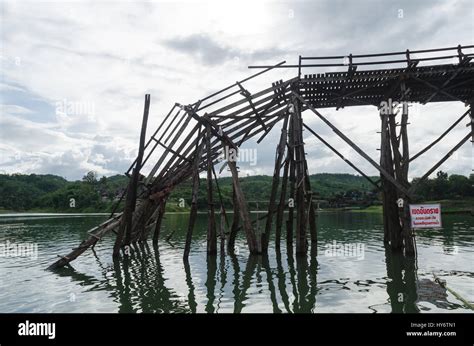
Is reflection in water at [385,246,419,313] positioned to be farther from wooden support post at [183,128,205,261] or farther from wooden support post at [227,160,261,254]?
wooden support post at [183,128,205,261]

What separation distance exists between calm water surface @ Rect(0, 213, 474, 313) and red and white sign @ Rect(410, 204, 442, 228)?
1.57 metres

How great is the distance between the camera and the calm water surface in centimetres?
866

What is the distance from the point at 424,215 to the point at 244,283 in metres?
7.53

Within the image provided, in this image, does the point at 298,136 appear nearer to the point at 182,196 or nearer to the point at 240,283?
the point at 240,283

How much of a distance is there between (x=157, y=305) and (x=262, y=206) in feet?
254

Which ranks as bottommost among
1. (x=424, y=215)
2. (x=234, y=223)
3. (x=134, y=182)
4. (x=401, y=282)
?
(x=401, y=282)

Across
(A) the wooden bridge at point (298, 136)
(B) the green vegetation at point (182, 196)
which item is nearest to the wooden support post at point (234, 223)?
(A) the wooden bridge at point (298, 136)

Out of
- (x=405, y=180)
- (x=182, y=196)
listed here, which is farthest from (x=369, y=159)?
(x=182, y=196)

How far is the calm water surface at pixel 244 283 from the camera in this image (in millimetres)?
8656

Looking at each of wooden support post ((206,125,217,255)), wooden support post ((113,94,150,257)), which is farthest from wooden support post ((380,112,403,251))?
wooden support post ((113,94,150,257))

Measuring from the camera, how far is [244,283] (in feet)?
35.6

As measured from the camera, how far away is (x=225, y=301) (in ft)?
29.7

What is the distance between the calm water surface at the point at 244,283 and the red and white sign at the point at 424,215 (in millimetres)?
1570
